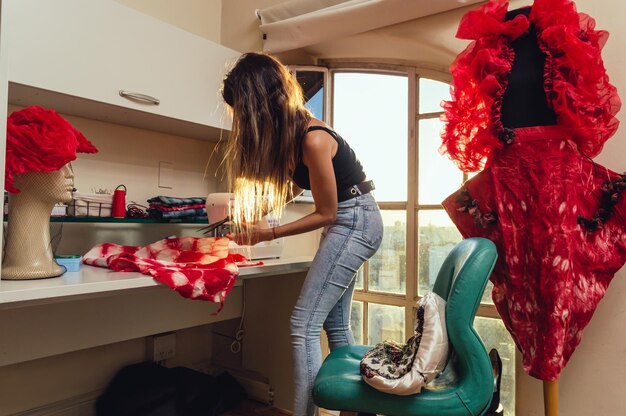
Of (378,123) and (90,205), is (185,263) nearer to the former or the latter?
(90,205)

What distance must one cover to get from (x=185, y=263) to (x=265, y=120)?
56 centimetres

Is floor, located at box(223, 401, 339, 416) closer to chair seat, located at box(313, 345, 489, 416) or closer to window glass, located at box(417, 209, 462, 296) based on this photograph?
window glass, located at box(417, 209, 462, 296)

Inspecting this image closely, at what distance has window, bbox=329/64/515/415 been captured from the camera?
199 cm

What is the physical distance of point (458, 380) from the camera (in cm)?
108

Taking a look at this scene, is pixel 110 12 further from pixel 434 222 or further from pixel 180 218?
pixel 434 222

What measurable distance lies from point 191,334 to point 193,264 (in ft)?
3.18

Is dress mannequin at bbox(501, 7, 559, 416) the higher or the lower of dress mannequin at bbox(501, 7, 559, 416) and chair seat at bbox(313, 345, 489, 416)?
the higher

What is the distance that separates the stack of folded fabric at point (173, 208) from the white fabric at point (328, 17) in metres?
0.87

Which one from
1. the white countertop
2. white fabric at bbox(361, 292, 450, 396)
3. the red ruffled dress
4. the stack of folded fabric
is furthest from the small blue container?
the red ruffled dress

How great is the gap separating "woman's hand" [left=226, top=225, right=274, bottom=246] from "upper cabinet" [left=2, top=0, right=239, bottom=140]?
2.08ft

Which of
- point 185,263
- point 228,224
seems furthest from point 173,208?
point 185,263

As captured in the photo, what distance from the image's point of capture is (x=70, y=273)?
134cm

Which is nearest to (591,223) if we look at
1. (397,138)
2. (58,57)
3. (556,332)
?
(556,332)

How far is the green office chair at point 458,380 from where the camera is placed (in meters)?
1.04
